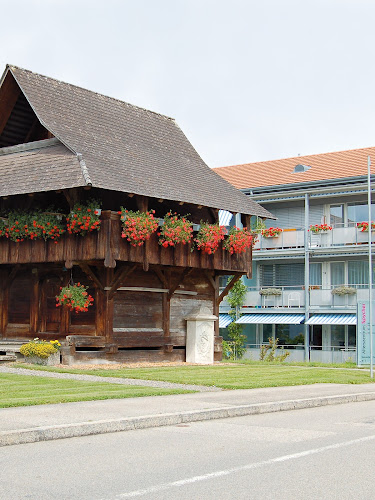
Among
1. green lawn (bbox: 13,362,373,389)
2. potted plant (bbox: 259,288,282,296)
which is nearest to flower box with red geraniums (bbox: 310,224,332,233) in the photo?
potted plant (bbox: 259,288,282,296)

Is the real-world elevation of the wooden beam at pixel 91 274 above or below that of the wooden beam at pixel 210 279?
below

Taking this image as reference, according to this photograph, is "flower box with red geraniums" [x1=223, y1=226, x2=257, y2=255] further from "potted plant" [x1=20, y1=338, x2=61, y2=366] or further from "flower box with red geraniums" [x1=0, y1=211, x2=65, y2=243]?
"potted plant" [x1=20, y1=338, x2=61, y2=366]

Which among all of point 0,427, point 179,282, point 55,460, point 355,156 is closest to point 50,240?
point 179,282

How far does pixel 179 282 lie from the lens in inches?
1019

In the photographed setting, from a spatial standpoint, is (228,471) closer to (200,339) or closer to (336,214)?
(200,339)

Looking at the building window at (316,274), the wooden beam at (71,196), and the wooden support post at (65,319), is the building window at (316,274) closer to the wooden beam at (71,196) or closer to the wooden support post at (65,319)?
the wooden support post at (65,319)

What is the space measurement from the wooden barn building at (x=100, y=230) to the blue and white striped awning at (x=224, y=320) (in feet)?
40.9

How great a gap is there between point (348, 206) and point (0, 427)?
32.8 m

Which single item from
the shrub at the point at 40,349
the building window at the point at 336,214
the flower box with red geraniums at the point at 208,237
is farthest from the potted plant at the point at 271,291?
the shrub at the point at 40,349

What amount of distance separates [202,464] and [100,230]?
1434 centimetres

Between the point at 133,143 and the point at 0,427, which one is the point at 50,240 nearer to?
the point at 133,143

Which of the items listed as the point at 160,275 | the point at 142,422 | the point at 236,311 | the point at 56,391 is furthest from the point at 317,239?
the point at 142,422

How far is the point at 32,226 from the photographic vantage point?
22953 millimetres

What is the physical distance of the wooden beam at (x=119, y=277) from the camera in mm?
23312
